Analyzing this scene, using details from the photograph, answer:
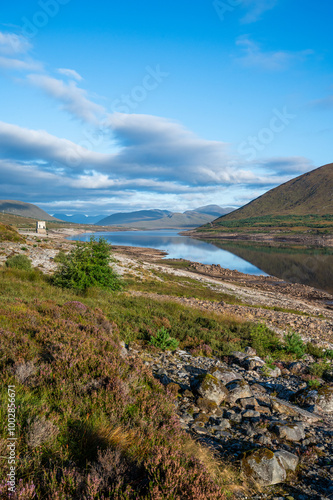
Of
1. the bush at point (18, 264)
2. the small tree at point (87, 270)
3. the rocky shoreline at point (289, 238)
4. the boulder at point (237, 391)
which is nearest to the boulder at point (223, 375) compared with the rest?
the boulder at point (237, 391)

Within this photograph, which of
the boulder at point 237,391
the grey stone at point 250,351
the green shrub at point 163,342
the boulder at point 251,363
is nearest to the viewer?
the boulder at point 237,391

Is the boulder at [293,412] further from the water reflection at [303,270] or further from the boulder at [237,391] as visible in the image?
the water reflection at [303,270]

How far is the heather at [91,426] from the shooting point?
9.59ft

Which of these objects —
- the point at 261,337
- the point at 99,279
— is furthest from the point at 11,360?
the point at 99,279

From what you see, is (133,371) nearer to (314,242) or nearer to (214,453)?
(214,453)

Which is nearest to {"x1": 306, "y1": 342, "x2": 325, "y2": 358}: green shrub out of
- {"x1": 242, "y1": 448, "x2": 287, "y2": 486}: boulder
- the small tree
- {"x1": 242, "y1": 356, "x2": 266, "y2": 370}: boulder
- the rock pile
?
the rock pile

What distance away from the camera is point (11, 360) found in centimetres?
507

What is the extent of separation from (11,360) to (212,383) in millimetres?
4257

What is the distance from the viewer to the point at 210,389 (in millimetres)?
6133

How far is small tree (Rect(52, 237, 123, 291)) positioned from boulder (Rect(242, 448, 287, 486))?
45.5 ft

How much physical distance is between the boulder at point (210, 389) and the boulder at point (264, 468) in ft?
6.15

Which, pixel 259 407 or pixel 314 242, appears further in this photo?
pixel 314 242

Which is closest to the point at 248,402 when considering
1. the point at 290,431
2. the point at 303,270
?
the point at 290,431

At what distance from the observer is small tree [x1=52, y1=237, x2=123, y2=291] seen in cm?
1716
